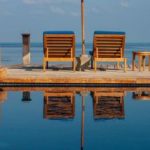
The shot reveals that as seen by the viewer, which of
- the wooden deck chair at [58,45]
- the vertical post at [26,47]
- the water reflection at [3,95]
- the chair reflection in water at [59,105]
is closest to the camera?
the chair reflection in water at [59,105]

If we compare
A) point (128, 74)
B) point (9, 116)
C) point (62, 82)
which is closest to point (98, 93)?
point (62, 82)

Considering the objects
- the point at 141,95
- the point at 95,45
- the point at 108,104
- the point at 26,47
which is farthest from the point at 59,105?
the point at 26,47

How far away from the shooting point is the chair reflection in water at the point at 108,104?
27.4ft

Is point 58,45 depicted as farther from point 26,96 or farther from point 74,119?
point 74,119

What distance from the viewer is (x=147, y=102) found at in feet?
31.0

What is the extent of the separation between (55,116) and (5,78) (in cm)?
267

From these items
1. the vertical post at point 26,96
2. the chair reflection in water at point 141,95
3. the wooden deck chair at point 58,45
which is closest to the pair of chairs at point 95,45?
the wooden deck chair at point 58,45

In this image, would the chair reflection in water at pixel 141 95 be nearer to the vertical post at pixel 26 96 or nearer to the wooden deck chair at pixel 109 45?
the wooden deck chair at pixel 109 45

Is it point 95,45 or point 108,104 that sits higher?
point 95,45

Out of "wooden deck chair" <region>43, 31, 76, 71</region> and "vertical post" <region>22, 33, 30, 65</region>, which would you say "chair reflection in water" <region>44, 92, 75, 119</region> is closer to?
"wooden deck chair" <region>43, 31, 76, 71</region>

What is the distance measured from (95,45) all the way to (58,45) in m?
0.93

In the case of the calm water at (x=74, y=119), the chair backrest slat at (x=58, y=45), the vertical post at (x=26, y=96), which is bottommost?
the calm water at (x=74, y=119)

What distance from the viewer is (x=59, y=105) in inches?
359

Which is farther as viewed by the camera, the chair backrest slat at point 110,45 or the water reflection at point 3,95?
the chair backrest slat at point 110,45
